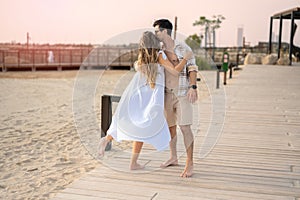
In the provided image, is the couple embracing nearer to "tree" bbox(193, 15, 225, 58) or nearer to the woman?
the woman

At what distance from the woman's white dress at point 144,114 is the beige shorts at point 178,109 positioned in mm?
74

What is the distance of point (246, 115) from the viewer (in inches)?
270

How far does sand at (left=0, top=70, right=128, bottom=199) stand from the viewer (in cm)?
432

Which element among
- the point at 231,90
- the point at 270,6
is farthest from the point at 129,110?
the point at 270,6

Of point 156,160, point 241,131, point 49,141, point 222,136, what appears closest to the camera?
point 156,160

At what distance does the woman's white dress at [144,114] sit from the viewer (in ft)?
11.0

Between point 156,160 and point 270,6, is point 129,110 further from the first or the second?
point 270,6

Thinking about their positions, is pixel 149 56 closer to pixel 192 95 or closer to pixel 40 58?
pixel 192 95

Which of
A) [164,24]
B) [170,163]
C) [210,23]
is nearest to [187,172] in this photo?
[170,163]

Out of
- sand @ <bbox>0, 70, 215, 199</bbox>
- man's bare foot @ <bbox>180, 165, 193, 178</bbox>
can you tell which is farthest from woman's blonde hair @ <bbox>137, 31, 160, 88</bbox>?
man's bare foot @ <bbox>180, 165, 193, 178</bbox>

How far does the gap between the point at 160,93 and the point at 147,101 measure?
0.13 meters

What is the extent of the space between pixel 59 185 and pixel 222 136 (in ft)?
6.54

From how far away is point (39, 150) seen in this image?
241 inches

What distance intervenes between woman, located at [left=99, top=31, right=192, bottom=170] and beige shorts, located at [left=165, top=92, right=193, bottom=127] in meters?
0.07
